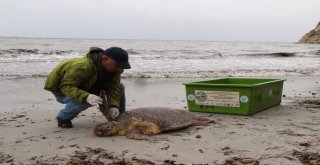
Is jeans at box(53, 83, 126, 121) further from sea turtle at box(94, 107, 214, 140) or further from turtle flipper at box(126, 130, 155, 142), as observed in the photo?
turtle flipper at box(126, 130, 155, 142)

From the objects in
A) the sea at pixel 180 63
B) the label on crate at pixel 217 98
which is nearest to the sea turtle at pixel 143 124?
the label on crate at pixel 217 98

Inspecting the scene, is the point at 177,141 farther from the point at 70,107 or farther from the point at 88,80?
the point at 70,107

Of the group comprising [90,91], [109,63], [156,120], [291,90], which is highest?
[109,63]

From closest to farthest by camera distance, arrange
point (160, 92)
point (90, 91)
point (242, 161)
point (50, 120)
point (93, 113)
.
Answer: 1. point (242, 161)
2. point (90, 91)
3. point (50, 120)
4. point (93, 113)
5. point (160, 92)

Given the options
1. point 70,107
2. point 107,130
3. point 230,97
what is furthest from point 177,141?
point 230,97

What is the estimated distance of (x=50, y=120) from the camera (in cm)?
557

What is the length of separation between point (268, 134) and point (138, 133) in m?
1.44

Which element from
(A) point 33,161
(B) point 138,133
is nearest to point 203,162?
(B) point 138,133

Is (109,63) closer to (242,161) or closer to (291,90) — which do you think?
(242,161)

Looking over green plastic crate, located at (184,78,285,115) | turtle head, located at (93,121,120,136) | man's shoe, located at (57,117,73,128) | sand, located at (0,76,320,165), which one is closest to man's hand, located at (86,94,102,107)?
turtle head, located at (93,121,120,136)

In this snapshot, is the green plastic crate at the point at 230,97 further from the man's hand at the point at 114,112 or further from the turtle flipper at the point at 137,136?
the turtle flipper at the point at 137,136

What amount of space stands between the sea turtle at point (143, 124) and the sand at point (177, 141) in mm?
85

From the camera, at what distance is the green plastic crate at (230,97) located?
558cm

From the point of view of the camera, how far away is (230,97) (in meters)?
5.71
